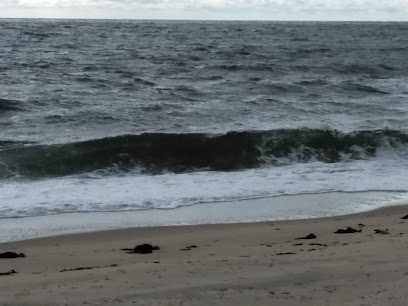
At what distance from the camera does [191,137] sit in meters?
13.6

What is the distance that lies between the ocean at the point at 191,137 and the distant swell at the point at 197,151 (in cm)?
3

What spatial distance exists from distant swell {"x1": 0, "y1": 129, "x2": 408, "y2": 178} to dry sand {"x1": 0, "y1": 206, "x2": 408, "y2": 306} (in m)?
4.71

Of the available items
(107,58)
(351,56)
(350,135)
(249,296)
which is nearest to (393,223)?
(249,296)

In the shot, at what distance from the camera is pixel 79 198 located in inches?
348

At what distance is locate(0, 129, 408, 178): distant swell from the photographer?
449 inches

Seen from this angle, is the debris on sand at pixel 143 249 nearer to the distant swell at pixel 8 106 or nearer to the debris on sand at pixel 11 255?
the debris on sand at pixel 11 255

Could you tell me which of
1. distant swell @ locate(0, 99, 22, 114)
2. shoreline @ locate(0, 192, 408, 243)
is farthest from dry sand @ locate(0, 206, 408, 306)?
distant swell @ locate(0, 99, 22, 114)

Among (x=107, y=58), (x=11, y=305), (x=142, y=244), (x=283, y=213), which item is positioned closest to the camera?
(x=11, y=305)

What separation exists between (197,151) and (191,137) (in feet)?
3.03

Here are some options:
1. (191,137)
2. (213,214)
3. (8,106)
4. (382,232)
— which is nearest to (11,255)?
(213,214)

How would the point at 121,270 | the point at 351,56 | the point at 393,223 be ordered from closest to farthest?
the point at 121,270 → the point at 393,223 → the point at 351,56

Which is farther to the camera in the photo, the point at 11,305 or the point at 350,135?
the point at 350,135

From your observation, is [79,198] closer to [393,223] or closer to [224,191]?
[224,191]

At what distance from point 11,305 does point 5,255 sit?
1.96 m
